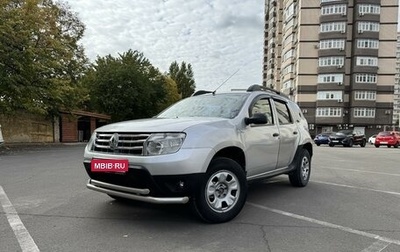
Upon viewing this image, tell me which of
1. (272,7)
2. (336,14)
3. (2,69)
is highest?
(272,7)

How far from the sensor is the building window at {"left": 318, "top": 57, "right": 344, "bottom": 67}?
54344mm

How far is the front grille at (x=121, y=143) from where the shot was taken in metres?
4.11

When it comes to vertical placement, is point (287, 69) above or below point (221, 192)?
above

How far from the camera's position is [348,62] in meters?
55.6

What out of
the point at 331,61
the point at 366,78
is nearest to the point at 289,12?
the point at 331,61

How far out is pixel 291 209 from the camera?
530 centimetres

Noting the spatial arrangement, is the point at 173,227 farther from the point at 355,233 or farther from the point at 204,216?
the point at 355,233

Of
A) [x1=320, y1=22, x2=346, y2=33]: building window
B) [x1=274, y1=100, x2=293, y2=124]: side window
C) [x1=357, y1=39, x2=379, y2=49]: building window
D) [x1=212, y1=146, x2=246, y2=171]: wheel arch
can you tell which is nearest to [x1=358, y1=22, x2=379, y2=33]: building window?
[x1=357, y1=39, x2=379, y2=49]: building window

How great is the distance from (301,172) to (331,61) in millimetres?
52927

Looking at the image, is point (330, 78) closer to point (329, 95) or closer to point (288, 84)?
point (329, 95)

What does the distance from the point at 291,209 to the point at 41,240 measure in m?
3.51

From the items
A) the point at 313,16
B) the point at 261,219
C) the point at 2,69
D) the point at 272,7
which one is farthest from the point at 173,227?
the point at 272,7

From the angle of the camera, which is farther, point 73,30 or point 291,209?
point 73,30

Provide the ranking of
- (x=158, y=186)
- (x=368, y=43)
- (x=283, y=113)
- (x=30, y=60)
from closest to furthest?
1. (x=158, y=186)
2. (x=283, y=113)
3. (x=30, y=60)
4. (x=368, y=43)
